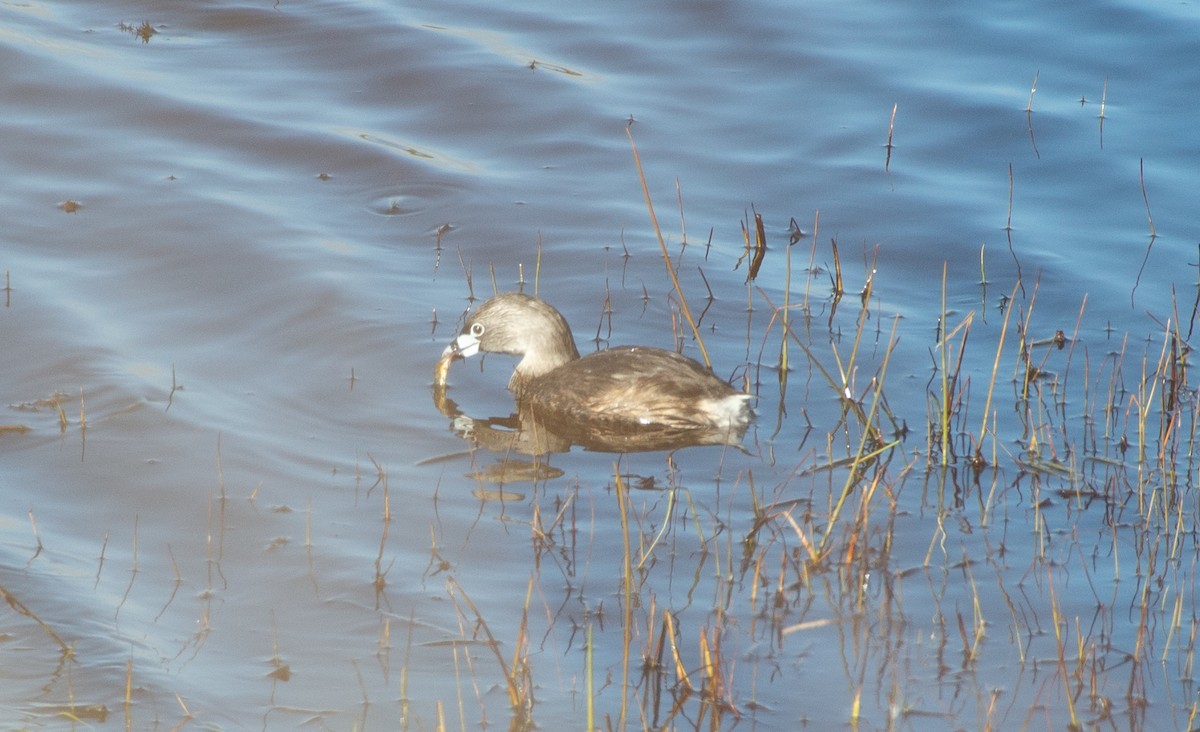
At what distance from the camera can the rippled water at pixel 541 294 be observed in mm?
5582

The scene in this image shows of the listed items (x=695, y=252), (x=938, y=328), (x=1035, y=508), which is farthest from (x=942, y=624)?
(x=695, y=252)

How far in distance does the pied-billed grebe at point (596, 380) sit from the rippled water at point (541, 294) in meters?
0.27

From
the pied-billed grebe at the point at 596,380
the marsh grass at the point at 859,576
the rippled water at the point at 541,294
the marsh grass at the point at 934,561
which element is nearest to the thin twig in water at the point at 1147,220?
the rippled water at the point at 541,294

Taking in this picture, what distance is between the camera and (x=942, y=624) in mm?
5852

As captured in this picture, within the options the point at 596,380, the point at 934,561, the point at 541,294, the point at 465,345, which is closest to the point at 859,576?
the point at 934,561

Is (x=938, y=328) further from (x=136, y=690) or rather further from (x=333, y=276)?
(x=136, y=690)

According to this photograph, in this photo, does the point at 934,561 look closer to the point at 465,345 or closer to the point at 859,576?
the point at 859,576

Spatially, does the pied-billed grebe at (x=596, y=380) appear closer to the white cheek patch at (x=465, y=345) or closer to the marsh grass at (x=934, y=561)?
the white cheek patch at (x=465, y=345)

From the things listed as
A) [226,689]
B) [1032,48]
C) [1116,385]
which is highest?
[1032,48]

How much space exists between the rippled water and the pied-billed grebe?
268 millimetres

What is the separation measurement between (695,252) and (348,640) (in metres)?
5.05

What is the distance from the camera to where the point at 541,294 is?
9773 mm

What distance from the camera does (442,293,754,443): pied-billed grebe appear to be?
26.0 feet

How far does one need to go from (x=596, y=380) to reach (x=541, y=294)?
1642 mm
